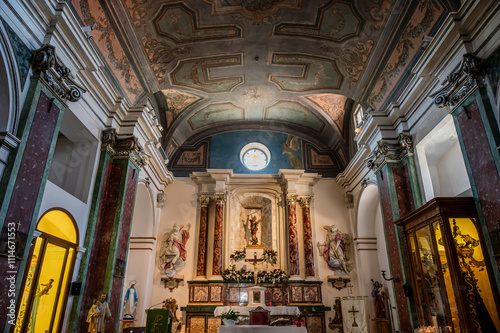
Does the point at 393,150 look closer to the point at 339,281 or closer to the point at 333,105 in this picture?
the point at 333,105

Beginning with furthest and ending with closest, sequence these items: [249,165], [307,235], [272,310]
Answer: [249,165], [307,235], [272,310]

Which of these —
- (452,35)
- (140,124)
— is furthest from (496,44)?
(140,124)

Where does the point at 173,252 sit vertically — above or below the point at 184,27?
below

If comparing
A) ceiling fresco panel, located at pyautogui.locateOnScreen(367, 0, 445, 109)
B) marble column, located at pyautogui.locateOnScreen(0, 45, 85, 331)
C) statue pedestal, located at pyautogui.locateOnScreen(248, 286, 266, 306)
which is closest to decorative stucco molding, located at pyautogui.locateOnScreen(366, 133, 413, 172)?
ceiling fresco panel, located at pyautogui.locateOnScreen(367, 0, 445, 109)

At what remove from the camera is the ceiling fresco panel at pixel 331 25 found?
8188 millimetres

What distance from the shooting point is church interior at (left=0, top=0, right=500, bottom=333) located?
18.0 ft

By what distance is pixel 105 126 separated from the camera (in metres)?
8.32

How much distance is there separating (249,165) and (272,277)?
14.9 ft

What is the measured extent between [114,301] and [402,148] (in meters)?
7.53

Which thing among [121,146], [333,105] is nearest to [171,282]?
[121,146]

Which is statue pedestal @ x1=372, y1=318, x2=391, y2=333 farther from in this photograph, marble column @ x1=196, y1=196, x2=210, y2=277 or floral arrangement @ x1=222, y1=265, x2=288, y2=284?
marble column @ x1=196, y1=196, x2=210, y2=277

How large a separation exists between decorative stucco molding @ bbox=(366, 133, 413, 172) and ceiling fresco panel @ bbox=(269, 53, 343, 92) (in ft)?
8.83

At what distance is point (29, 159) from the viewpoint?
17.0 ft

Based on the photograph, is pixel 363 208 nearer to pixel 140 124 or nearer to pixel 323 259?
pixel 323 259
